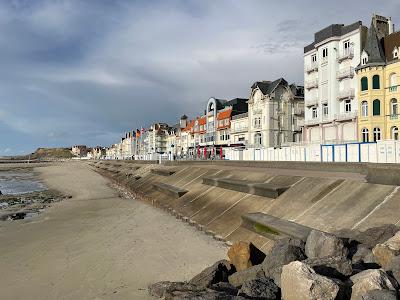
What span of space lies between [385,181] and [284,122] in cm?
5521

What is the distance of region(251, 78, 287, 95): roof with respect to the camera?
65.0m

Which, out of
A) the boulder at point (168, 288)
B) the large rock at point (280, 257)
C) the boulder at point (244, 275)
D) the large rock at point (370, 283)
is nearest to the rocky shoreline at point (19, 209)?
the boulder at point (168, 288)

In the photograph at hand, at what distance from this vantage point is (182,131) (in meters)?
111

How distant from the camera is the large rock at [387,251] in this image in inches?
256

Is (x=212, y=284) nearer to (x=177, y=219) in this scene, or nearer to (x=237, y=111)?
(x=177, y=219)

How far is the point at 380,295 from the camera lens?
4.90 m

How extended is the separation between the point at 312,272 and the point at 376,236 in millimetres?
3315

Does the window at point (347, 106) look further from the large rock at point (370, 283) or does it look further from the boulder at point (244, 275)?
the large rock at point (370, 283)

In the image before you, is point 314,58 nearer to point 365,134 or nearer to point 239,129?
point 365,134

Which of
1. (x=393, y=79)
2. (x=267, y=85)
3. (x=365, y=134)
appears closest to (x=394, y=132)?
(x=365, y=134)

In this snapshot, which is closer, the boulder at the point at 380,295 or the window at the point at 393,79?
the boulder at the point at 380,295

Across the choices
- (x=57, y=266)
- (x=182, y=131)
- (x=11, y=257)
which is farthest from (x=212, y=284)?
(x=182, y=131)

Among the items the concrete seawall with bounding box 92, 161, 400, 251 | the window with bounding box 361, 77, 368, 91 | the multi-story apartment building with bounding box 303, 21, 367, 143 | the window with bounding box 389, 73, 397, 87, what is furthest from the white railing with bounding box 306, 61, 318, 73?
the concrete seawall with bounding box 92, 161, 400, 251

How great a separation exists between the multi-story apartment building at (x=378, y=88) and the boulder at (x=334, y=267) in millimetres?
39591
